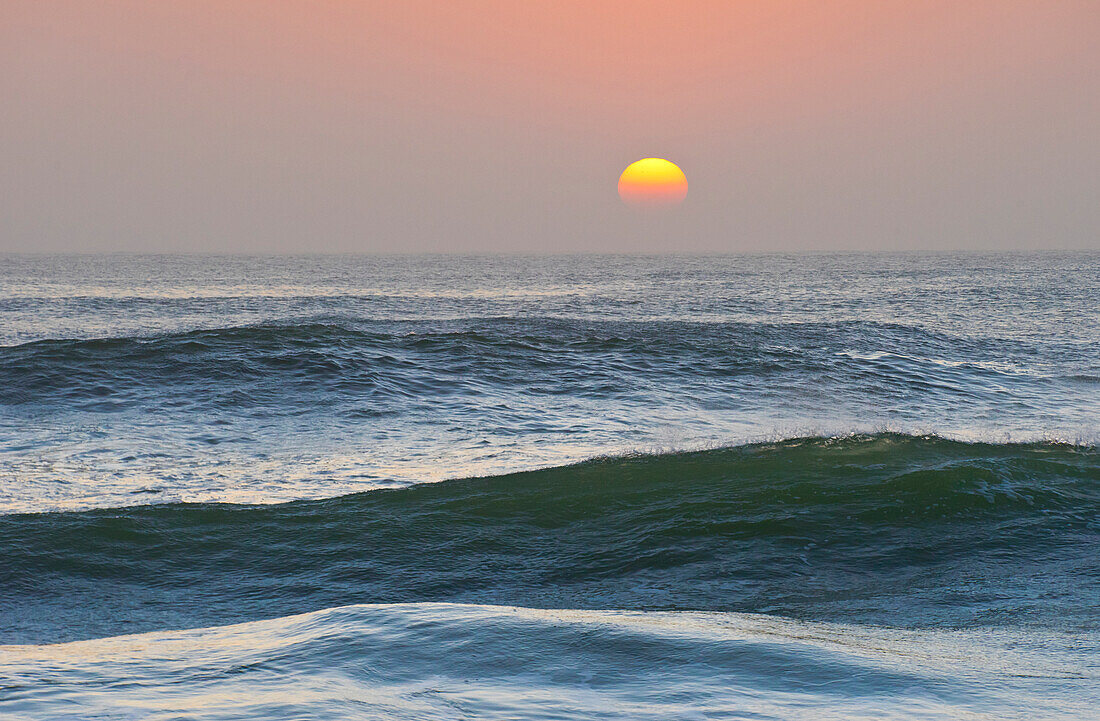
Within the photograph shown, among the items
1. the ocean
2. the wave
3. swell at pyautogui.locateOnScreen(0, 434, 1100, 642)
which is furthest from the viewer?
swell at pyautogui.locateOnScreen(0, 434, 1100, 642)

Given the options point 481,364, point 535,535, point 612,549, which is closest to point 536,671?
point 612,549

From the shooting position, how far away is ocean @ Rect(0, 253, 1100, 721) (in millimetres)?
4051

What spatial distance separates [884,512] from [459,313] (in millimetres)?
30204

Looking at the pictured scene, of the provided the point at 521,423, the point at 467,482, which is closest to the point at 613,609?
the point at 467,482

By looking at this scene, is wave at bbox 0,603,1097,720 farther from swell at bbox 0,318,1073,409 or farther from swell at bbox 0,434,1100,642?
swell at bbox 0,318,1073,409

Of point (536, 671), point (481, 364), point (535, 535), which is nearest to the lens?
point (536, 671)

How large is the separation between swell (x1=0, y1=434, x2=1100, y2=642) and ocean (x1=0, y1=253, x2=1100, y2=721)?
37 mm

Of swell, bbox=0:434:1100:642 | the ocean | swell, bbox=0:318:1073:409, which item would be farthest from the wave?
swell, bbox=0:318:1073:409

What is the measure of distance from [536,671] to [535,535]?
378cm

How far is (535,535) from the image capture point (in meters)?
8.03

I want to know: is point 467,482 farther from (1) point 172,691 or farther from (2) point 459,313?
(2) point 459,313

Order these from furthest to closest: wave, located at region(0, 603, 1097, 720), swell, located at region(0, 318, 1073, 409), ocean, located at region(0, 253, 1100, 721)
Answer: swell, located at region(0, 318, 1073, 409) → ocean, located at region(0, 253, 1100, 721) → wave, located at region(0, 603, 1097, 720)

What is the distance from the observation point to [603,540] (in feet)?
25.9

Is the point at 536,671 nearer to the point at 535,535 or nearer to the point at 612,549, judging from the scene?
the point at 612,549
